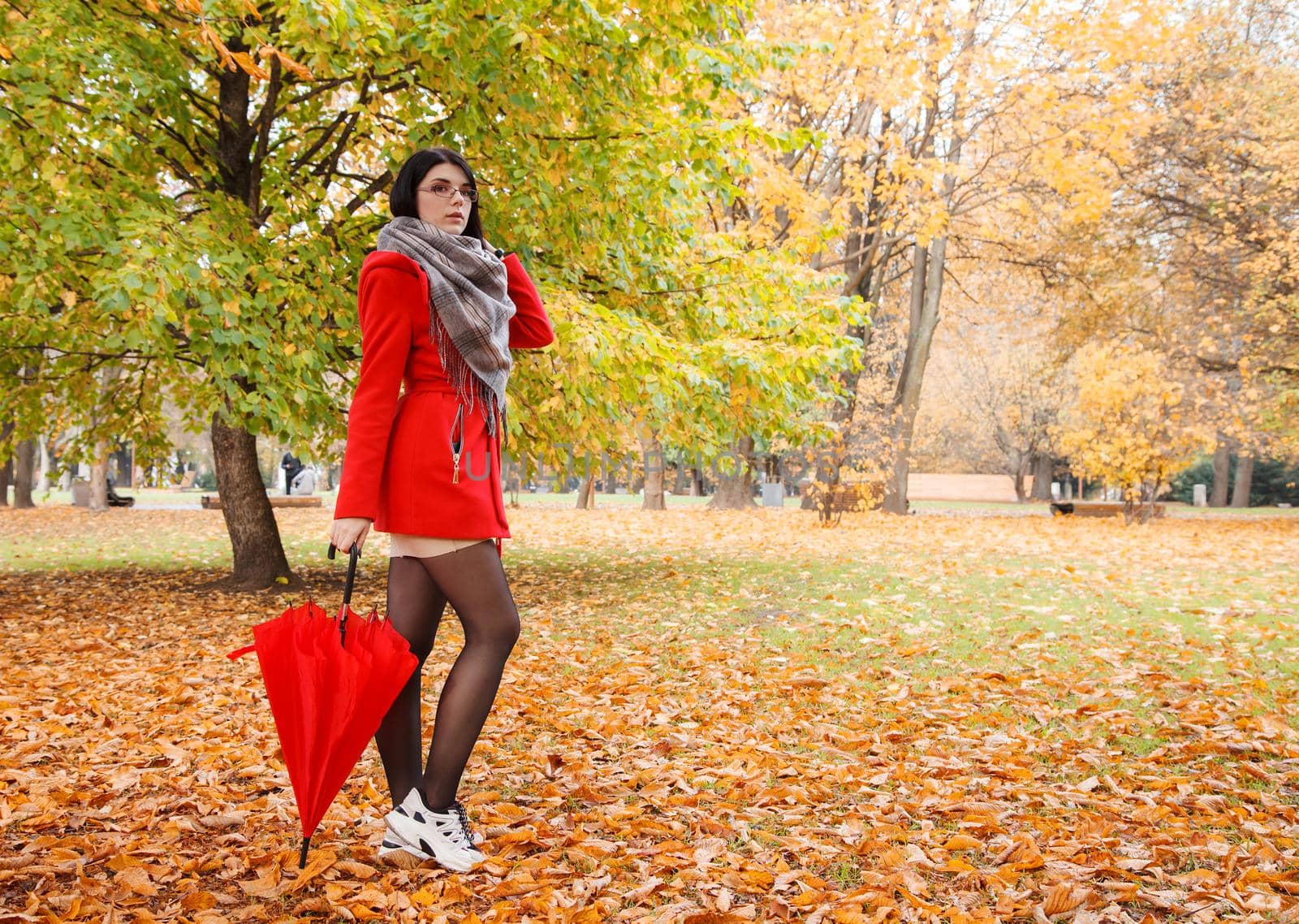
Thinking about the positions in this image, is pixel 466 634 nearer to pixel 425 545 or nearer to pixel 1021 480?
pixel 425 545

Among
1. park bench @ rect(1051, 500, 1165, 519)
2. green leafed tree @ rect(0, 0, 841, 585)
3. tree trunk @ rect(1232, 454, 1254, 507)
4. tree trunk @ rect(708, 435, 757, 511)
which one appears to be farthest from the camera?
tree trunk @ rect(1232, 454, 1254, 507)

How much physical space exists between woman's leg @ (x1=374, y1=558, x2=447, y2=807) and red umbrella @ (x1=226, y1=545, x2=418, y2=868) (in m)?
0.13

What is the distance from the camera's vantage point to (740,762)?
157 inches

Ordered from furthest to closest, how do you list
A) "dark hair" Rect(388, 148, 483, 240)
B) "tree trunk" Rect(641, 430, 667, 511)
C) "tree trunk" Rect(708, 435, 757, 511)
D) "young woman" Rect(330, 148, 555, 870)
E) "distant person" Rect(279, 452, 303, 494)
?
"distant person" Rect(279, 452, 303, 494) < "tree trunk" Rect(641, 430, 667, 511) < "tree trunk" Rect(708, 435, 757, 511) < "dark hair" Rect(388, 148, 483, 240) < "young woman" Rect(330, 148, 555, 870)

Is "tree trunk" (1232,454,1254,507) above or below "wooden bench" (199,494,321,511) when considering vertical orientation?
above

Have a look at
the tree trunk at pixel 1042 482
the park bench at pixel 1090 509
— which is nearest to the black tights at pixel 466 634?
the park bench at pixel 1090 509

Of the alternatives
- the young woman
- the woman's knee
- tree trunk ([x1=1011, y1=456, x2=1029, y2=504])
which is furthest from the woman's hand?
tree trunk ([x1=1011, y1=456, x2=1029, y2=504])

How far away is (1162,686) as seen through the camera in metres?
5.26

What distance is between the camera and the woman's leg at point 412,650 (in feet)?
9.25

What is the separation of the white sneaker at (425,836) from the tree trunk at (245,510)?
266 inches

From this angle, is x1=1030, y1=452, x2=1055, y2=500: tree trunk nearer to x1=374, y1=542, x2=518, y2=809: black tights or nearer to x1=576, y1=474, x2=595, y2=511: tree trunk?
x1=576, y1=474, x2=595, y2=511: tree trunk

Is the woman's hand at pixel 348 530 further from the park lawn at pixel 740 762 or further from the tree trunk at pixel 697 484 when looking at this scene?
the tree trunk at pixel 697 484

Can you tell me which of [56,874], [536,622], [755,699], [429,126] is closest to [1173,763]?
[755,699]

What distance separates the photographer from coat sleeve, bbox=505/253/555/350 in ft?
10.1
